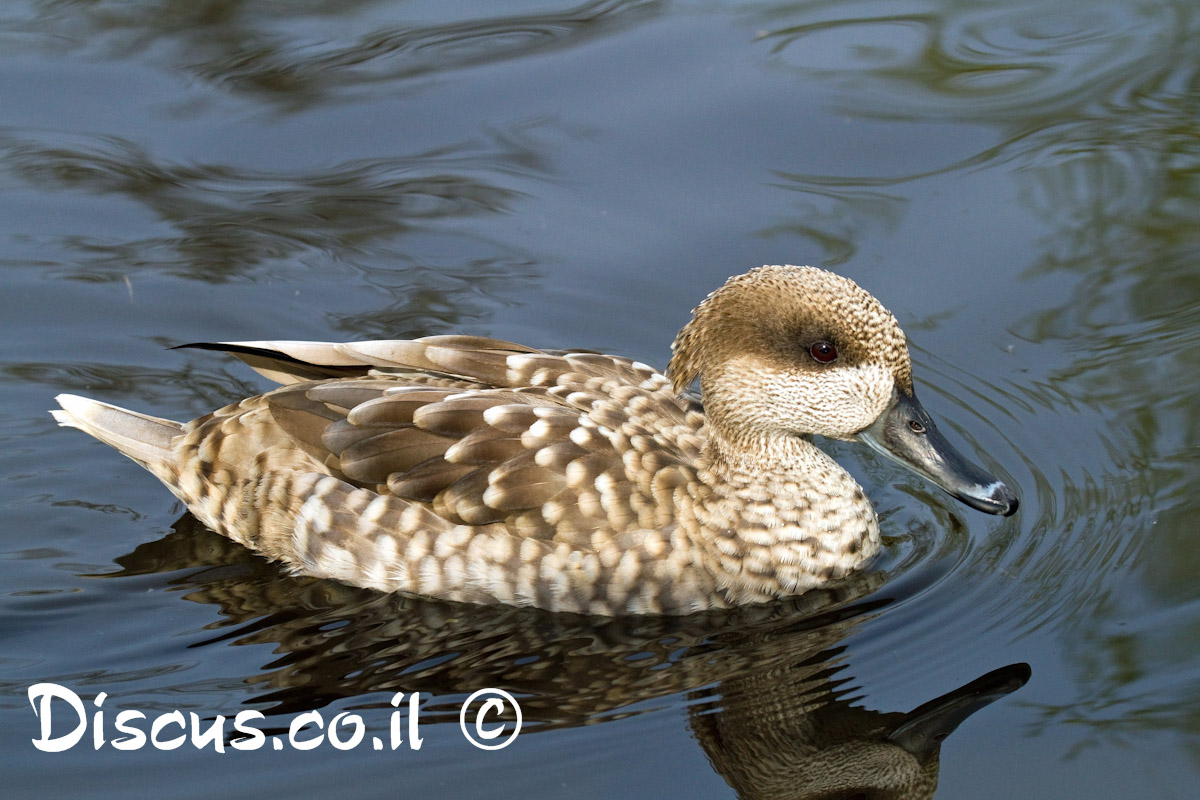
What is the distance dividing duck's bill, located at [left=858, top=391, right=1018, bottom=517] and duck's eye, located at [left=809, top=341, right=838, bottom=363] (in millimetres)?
333

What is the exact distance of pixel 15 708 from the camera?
573cm

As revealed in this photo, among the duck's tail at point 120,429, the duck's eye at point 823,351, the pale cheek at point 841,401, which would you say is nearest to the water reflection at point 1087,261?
the pale cheek at point 841,401

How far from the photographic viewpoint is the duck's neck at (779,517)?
641 centimetres

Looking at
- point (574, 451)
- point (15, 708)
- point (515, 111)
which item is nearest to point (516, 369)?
point (574, 451)

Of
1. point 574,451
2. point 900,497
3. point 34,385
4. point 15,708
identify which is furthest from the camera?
point 34,385

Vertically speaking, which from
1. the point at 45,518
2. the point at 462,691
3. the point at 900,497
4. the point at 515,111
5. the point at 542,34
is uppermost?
the point at 542,34

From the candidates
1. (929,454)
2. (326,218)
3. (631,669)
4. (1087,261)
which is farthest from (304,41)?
(631,669)

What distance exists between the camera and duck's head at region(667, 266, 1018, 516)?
20.4ft

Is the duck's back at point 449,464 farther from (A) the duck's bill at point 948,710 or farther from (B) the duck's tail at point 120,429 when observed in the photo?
(A) the duck's bill at point 948,710

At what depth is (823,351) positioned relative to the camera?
627 cm

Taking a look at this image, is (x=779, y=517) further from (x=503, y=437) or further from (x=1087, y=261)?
(x=1087, y=261)

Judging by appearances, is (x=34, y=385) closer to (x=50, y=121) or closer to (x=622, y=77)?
(x=50, y=121)

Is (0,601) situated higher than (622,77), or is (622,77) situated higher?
(622,77)

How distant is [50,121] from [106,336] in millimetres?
2281
